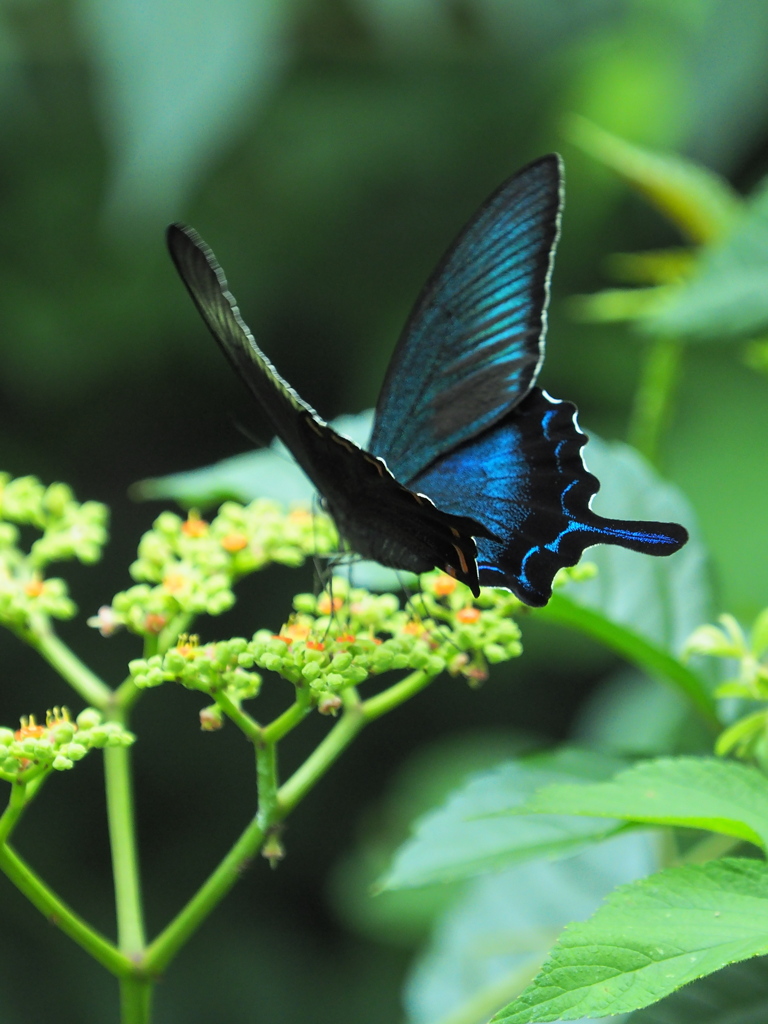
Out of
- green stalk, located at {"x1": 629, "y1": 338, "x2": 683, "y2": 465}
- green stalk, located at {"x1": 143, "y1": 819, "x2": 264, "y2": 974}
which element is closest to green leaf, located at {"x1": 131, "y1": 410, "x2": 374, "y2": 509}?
green stalk, located at {"x1": 629, "y1": 338, "x2": 683, "y2": 465}

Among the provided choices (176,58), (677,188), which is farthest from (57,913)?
(176,58)

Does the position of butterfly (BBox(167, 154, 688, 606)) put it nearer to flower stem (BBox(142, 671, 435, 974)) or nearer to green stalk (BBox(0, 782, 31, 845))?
flower stem (BBox(142, 671, 435, 974))

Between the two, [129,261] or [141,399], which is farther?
[141,399]

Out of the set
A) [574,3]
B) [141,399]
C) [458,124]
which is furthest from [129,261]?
[574,3]

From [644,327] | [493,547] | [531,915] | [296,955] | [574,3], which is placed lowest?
[296,955]

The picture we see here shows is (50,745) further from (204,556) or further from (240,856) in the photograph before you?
(204,556)

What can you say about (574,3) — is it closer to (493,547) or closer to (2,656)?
(493,547)
